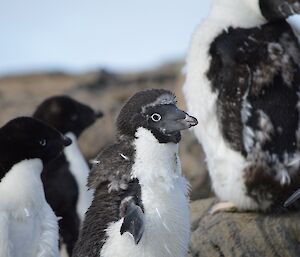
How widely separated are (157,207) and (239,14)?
260 cm

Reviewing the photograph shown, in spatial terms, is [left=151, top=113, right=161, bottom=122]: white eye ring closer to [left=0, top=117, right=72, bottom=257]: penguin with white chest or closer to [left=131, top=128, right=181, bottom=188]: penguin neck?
[left=131, top=128, right=181, bottom=188]: penguin neck

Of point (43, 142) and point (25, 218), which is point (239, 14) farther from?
point (25, 218)

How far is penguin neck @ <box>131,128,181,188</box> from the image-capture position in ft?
17.1

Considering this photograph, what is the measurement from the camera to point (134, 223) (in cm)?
498

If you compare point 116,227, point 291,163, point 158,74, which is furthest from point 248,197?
point 158,74

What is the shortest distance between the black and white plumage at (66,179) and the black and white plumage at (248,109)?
1.25m

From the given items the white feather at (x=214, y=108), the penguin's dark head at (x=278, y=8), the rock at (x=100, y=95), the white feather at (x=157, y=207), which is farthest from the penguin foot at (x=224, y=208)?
the rock at (x=100, y=95)

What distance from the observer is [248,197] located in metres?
6.86

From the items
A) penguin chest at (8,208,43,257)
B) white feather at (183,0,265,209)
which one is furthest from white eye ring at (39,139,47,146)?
white feather at (183,0,265,209)

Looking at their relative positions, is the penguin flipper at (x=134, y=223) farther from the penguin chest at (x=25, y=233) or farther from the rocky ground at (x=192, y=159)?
the rocky ground at (x=192, y=159)

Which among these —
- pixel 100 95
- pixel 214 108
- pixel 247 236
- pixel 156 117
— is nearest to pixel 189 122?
pixel 156 117

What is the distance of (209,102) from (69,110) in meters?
1.75

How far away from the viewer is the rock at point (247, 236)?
6.39 metres

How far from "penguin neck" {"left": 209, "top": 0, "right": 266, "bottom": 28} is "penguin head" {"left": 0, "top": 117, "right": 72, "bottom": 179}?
6.16 feet
